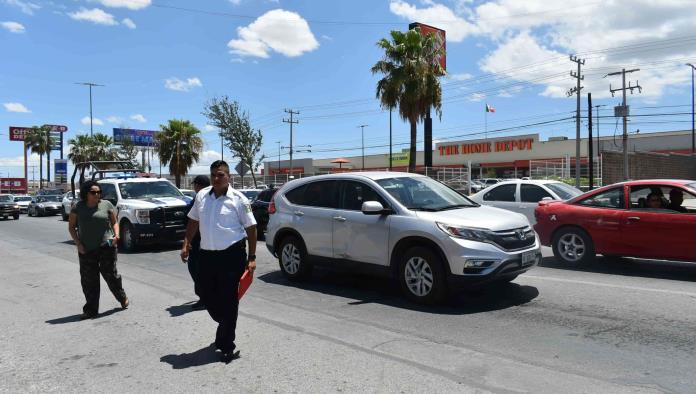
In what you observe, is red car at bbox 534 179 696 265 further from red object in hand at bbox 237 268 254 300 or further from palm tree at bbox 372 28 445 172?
palm tree at bbox 372 28 445 172

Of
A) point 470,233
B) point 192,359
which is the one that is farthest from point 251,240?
point 470,233

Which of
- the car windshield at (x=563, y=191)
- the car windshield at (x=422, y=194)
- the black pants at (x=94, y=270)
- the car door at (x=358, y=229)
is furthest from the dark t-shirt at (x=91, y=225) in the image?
the car windshield at (x=563, y=191)

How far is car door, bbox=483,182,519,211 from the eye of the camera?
39.8 feet

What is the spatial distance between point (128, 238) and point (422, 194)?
876 centimetres

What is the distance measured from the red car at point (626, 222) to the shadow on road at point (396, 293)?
85.1 inches

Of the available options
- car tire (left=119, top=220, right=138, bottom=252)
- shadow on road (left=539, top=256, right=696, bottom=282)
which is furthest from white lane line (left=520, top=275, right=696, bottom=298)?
car tire (left=119, top=220, right=138, bottom=252)

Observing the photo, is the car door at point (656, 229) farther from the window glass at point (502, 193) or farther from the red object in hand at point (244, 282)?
the red object in hand at point (244, 282)

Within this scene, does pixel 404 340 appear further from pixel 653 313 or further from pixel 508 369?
pixel 653 313

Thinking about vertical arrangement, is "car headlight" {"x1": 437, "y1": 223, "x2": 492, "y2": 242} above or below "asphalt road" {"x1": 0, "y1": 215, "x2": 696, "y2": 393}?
above

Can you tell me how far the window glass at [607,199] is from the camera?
8.93 metres

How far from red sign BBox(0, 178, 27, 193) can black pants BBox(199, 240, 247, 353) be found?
85963 mm

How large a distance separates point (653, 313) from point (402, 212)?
3.06 metres

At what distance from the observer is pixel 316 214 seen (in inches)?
314

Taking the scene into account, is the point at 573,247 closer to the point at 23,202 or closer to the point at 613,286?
the point at 613,286
